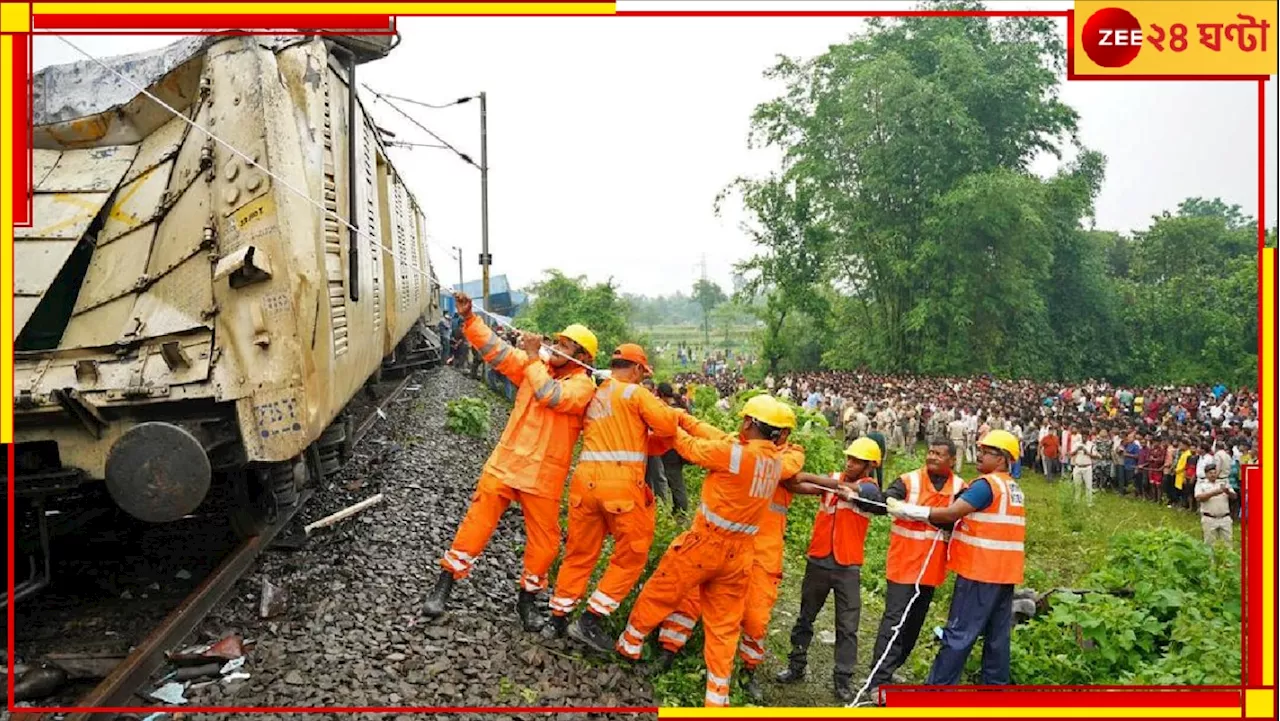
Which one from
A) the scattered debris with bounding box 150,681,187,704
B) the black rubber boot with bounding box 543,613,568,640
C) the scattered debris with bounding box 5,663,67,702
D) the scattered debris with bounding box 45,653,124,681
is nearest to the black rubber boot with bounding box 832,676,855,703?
the black rubber boot with bounding box 543,613,568,640

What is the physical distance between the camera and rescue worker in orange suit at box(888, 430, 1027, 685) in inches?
180

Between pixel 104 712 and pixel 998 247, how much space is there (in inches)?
712

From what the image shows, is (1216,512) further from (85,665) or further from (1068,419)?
(85,665)

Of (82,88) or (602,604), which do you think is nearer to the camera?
(602,604)

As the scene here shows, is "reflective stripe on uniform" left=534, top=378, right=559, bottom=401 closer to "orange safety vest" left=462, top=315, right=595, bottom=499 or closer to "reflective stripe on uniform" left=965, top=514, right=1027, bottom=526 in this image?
"orange safety vest" left=462, top=315, right=595, bottom=499

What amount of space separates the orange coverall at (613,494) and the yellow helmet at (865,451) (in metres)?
1.15

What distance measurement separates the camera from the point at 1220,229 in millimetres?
24906

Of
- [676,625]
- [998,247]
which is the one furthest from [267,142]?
[998,247]

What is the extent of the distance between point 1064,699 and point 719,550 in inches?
65.1

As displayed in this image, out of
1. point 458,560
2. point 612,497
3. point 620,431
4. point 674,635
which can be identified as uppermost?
point 620,431

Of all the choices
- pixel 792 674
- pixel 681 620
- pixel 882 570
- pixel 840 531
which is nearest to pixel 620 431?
pixel 681 620

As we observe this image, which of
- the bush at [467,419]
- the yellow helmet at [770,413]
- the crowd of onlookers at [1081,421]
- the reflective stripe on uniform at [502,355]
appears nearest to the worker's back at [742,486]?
the yellow helmet at [770,413]

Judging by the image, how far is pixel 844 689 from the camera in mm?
5332

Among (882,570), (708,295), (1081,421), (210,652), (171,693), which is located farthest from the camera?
(708,295)
